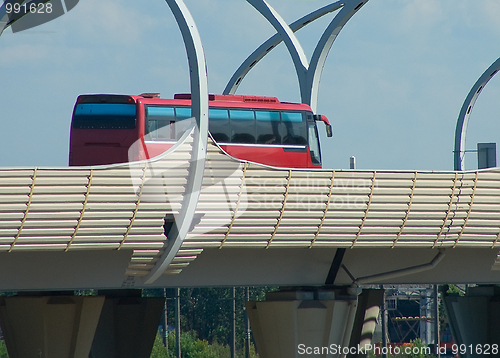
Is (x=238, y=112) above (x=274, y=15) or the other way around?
the other way around

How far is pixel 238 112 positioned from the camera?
24.0 metres

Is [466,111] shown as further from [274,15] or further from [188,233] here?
[188,233]

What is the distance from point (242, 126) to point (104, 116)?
12.8ft

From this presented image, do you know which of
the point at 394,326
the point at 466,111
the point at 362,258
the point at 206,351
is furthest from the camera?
the point at 394,326

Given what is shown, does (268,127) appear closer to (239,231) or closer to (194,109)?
(239,231)

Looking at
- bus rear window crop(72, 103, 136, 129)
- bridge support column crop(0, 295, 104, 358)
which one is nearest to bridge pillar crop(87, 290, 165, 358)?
bridge support column crop(0, 295, 104, 358)

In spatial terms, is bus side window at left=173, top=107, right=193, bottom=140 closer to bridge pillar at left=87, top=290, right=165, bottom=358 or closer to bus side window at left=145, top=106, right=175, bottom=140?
bus side window at left=145, top=106, right=175, bottom=140

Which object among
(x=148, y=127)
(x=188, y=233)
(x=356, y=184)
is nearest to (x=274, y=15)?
(x=148, y=127)

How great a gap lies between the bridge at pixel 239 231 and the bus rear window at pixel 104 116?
4.81m

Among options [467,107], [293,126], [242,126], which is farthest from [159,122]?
[467,107]

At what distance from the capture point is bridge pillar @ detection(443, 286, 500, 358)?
1166 inches

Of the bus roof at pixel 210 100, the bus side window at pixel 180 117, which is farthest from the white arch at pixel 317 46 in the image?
the bus side window at pixel 180 117

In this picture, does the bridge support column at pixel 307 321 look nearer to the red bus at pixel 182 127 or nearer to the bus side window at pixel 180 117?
the red bus at pixel 182 127

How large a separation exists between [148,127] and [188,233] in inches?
221
